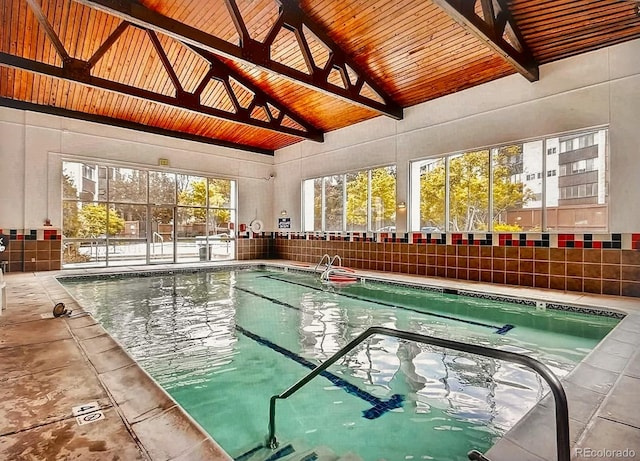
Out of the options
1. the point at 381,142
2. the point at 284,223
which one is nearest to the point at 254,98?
the point at 381,142

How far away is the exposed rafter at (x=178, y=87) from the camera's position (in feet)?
17.1

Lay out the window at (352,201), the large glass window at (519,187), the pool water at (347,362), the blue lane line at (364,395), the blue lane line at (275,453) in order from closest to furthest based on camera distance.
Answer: the blue lane line at (275,453) → the pool water at (347,362) → the blue lane line at (364,395) → the large glass window at (519,187) → the window at (352,201)

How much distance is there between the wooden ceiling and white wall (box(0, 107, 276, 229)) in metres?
0.36

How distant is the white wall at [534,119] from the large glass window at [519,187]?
178mm

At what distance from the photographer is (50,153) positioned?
299 inches

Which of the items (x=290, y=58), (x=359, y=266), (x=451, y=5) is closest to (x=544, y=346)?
(x=451, y=5)

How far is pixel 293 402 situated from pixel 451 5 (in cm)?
447

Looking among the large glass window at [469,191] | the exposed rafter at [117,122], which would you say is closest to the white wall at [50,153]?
the exposed rafter at [117,122]

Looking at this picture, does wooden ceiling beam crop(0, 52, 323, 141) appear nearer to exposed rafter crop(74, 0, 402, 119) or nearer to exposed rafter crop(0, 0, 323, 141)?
exposed rafter crop(0, 0, 323, 141)

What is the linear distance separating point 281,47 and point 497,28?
355cm

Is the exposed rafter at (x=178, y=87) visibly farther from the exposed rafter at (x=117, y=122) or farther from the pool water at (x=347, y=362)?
the pool water at (x=347, y=362)

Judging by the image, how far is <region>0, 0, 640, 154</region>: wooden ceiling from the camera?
4.60 metres

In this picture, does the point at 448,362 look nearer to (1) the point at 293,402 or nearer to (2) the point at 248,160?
(1) the point at 293,402

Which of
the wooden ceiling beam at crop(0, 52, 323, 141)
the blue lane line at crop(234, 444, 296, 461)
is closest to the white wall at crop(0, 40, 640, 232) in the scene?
the wooden ceiling beam at crop(0, 52, 323, 141)
